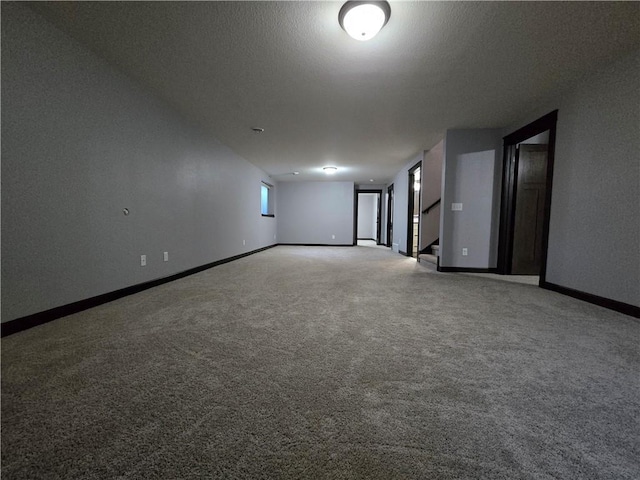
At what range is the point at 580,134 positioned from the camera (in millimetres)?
2611

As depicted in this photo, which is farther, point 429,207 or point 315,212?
point 315,212

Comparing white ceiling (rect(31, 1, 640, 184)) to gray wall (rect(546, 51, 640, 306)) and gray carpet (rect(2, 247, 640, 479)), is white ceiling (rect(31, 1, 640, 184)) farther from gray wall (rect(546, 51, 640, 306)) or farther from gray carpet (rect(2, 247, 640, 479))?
gray carpet (rect(2, 247, 640, 479))

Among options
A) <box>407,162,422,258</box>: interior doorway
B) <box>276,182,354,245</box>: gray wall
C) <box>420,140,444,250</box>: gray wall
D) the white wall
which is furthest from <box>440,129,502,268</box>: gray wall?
the white wall

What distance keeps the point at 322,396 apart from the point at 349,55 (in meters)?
2.54

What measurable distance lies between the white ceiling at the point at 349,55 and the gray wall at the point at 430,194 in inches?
65.1

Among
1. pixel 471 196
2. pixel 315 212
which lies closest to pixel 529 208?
pixel 471 196

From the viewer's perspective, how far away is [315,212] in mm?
8875

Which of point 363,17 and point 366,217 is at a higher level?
point 363,17

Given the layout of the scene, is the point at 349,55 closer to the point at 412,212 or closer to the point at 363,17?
the point at 363,17

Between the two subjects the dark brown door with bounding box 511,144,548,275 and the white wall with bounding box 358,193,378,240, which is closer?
the dark brown door with bounding box 511,144,548,275

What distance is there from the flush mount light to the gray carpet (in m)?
2.06

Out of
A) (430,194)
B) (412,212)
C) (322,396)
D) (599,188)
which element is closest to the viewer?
(322,396)

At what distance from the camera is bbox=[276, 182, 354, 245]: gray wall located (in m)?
8.79

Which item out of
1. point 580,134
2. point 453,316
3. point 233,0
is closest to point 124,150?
point 233,0
